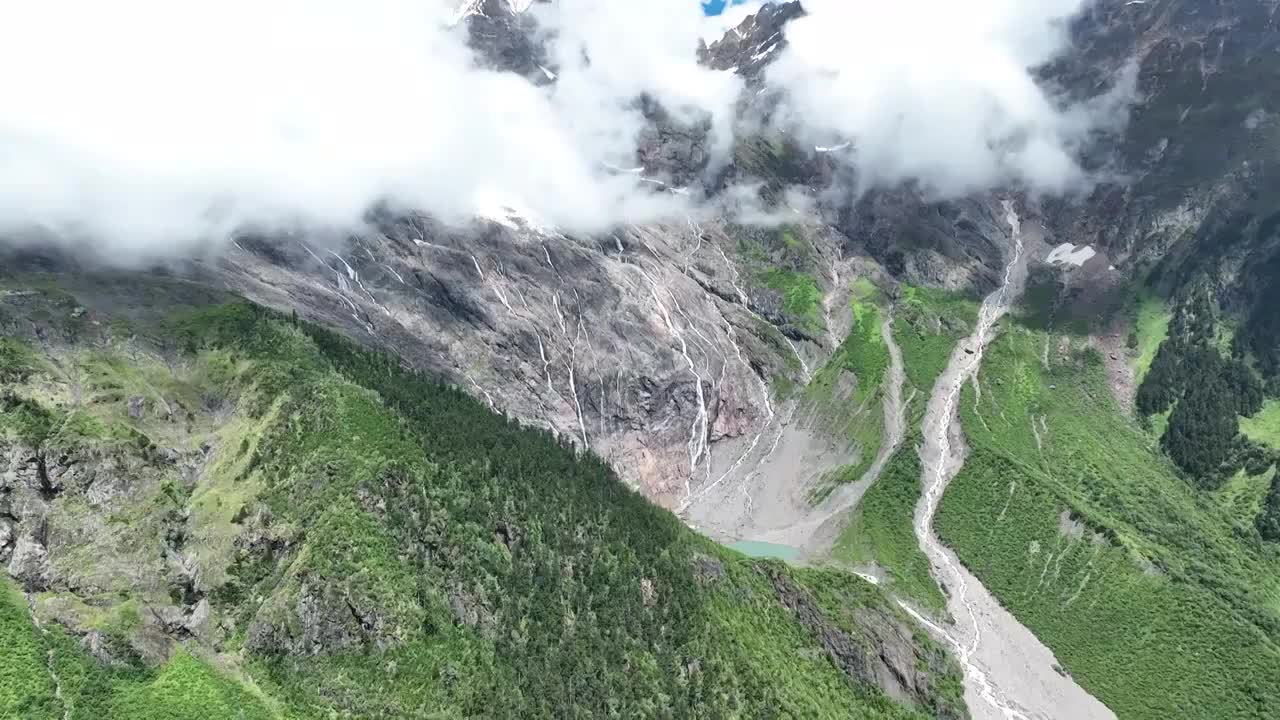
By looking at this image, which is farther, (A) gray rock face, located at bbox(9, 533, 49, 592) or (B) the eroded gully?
(B) the eroded gully

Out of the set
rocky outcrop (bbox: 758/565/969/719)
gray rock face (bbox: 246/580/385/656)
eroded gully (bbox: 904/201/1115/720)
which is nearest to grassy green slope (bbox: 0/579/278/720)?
gray rock face (bbox: 246/580/385/656)

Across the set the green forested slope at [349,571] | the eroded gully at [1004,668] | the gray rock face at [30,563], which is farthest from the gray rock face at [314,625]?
the eroded gully at [1004,668]

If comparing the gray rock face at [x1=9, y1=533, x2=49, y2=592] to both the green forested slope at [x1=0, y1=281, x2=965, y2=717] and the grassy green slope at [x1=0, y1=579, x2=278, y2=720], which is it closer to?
the green forested slope at [x1=0, y1=281, x2=965, y2=717]

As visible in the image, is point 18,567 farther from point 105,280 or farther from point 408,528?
point 105,280

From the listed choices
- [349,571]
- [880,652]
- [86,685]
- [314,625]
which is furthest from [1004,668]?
[86,685]

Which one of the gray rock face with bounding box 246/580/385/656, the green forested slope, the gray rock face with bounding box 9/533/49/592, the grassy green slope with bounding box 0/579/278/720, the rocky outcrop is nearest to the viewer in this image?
the grassy green slope with bounding box 0/579/278/720

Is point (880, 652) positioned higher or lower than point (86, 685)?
higher

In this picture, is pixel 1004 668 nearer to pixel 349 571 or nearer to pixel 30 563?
pixel 349 571

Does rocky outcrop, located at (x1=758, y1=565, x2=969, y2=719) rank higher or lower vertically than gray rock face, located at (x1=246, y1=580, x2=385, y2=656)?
higher

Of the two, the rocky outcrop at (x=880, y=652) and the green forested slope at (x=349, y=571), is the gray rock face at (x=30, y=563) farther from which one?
the rocky outcrop at (x=880, y=652)
